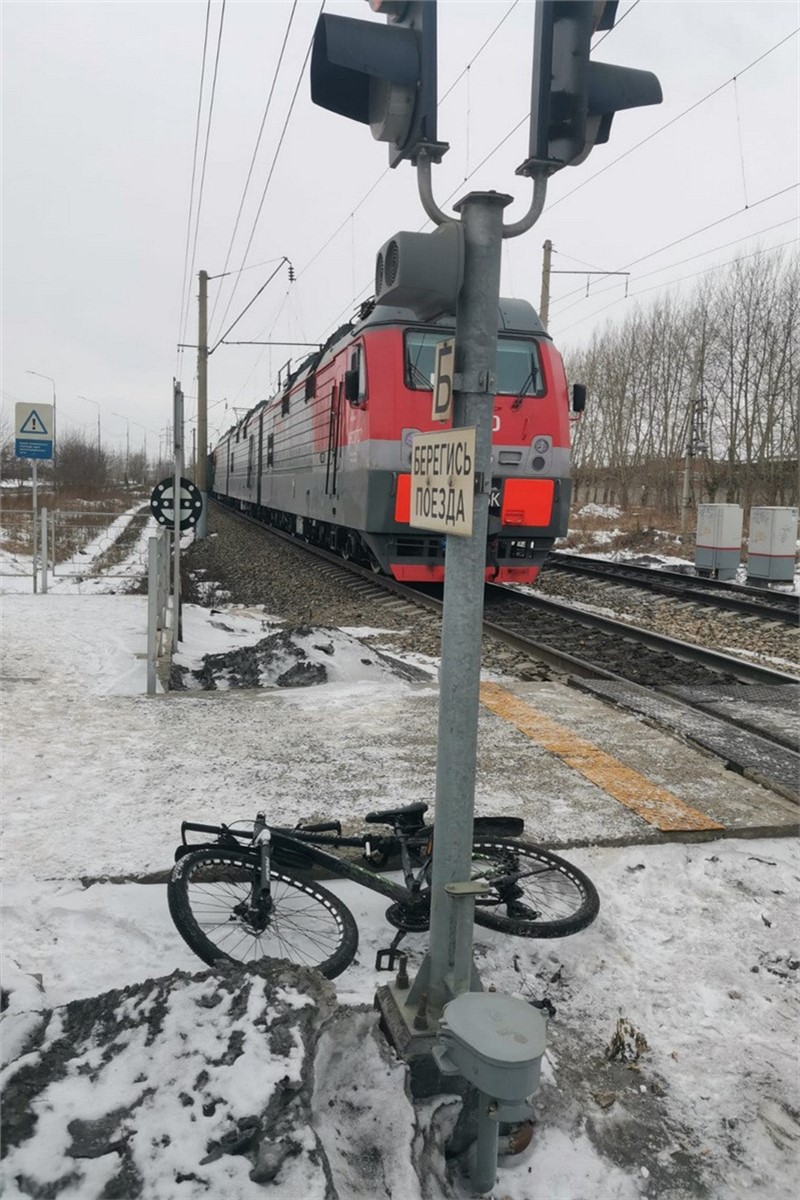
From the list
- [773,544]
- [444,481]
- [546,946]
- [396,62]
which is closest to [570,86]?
[396,62]

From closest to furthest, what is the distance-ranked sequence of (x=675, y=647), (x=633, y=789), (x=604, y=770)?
(x=633, y=789)
(x=604, y=770)
(x=675, y=647)

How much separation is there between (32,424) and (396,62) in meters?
13.6

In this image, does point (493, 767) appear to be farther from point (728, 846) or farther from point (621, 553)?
point (621, 553)

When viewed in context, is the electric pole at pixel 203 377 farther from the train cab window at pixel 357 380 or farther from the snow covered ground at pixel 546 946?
the snow covered ground at pixel 546 946

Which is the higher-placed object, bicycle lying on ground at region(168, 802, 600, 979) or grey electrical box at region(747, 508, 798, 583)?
grey electrical box at region(747, 508, 798, 583)

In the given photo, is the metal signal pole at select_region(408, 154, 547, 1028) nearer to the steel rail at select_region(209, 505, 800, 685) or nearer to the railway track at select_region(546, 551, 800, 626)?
the steel rail at select_region(209, 505, 800, 685)

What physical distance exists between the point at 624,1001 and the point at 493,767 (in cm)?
201

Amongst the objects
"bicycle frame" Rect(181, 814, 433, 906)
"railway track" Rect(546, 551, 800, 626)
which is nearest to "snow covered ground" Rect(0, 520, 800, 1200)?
"bicycle frame" Rect(181, 814, 433, 906)

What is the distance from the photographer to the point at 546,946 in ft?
10.2

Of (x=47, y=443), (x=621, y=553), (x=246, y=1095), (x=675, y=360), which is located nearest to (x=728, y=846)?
(x=246, y=1095)

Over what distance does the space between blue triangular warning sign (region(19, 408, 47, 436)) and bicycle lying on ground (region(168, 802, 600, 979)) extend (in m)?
12.7

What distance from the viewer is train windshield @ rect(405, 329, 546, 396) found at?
10141 mm

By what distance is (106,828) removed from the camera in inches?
151

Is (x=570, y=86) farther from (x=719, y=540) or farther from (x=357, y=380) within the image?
(x=719, y=540)
